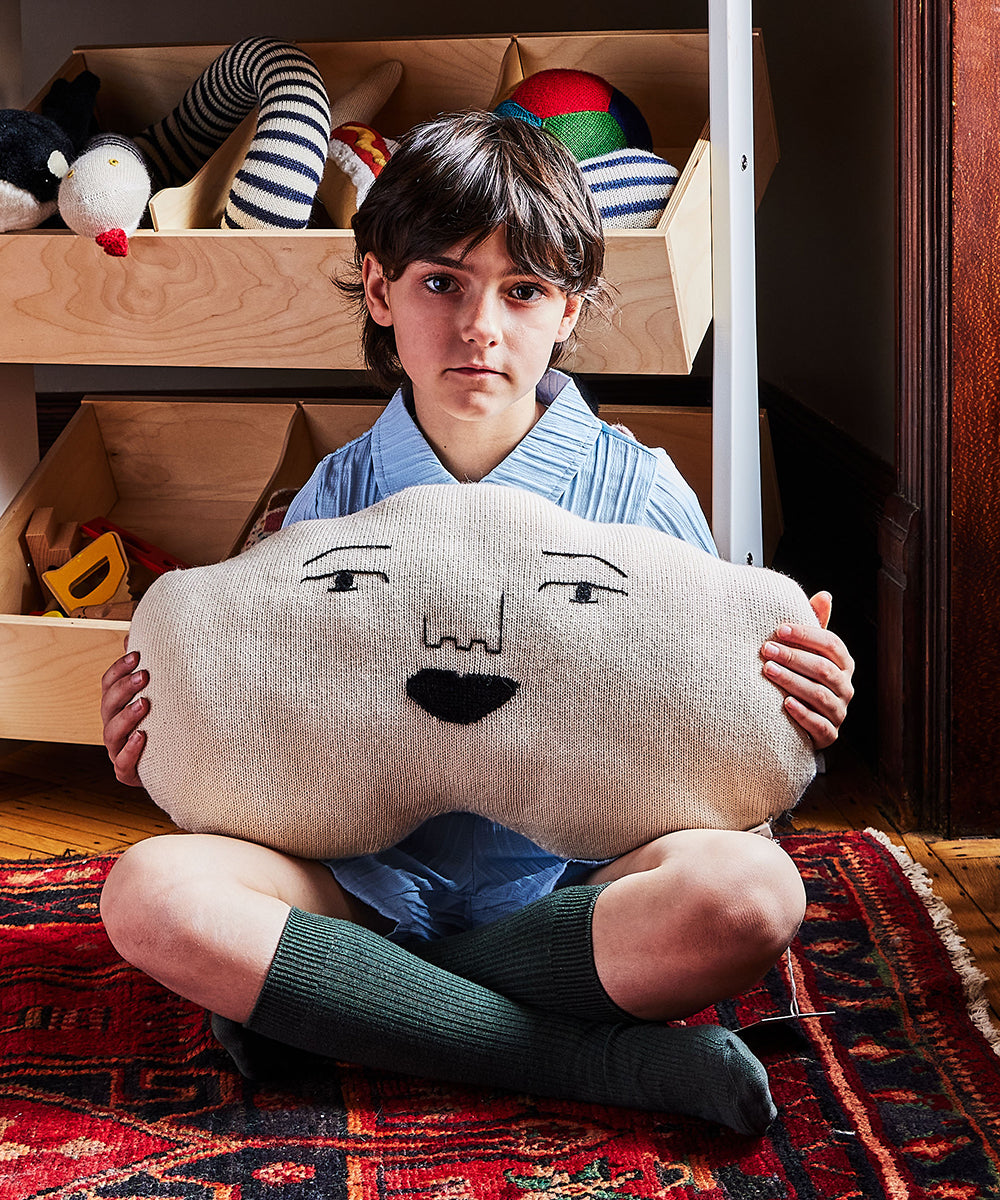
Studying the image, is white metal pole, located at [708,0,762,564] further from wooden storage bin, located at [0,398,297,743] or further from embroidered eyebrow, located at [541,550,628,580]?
wooden storage bin, located at [0,398,297,743]

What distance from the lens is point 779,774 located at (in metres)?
0.80

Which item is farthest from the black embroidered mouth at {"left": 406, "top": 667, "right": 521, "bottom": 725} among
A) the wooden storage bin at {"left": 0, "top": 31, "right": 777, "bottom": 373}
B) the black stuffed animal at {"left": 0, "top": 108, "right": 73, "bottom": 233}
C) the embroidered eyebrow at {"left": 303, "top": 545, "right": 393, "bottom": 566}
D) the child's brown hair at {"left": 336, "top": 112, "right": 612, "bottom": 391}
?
the black stuffed animal at {"left": 0, "top": 108, "right": 73, "bottom": 233}

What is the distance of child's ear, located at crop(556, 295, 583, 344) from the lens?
0.99 meters

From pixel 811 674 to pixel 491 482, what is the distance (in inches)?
11.5

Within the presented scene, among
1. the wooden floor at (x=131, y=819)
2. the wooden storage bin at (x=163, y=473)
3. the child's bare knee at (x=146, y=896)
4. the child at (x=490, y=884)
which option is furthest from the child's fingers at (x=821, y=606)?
the wooden storage bin at (x=163, y=473)

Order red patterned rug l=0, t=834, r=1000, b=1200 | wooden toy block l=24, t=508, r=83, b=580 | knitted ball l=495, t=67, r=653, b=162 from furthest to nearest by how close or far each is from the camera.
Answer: wooden toy block l=24, t=508, r=83, b=580 < knitted ball l=495, t=67, r=653, b=162 < red patterned rug l=0, t=834, r=1000, b=1200

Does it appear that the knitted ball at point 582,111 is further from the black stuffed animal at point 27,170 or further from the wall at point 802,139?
the black stuffed animal at point 27,170

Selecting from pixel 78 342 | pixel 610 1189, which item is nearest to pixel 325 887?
pixel 610 1189

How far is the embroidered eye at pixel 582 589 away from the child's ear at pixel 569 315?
273mm

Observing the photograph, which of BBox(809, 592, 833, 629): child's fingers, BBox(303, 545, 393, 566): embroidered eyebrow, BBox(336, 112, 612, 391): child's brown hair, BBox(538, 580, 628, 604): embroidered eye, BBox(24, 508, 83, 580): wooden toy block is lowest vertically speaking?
BBox(24, 508, 83, 580): wooden toy block

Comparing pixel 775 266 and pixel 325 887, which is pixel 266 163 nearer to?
pixel 325 887

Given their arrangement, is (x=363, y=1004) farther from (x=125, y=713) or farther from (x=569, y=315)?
(x=569, y=315)

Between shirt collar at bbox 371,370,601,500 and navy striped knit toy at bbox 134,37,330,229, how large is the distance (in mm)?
311

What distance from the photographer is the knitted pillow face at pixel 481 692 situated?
782 mm
